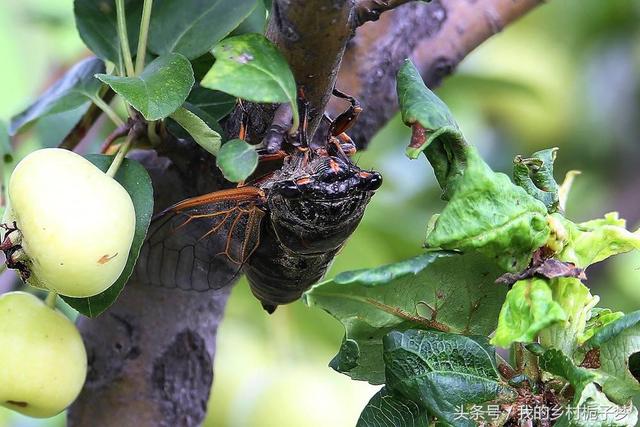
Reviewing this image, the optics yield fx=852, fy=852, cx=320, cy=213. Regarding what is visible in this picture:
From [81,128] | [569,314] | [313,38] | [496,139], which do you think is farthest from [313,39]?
[496,139]

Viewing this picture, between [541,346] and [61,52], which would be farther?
[61,52]

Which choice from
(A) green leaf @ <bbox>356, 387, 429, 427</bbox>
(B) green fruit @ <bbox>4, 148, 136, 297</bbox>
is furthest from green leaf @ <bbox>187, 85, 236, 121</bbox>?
(A) green leaf @ <bbox>356, 387, 429, 427</bbox>

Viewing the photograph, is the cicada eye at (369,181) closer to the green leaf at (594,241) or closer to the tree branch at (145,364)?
the green leaf at (594,241)

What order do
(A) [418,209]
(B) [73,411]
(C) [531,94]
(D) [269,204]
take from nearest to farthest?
(D) [269,204]
(B) [73,411]
(A) [418,209]
(C) [531,94]

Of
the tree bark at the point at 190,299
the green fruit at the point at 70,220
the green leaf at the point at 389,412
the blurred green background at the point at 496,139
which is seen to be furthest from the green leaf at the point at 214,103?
the blurred green background at the point at 496,139

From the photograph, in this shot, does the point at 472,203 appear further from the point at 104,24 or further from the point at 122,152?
the point at 104,24

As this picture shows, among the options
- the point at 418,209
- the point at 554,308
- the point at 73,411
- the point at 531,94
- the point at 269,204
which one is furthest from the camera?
the point at 531,94

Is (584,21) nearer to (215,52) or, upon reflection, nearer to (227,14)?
(227,14)

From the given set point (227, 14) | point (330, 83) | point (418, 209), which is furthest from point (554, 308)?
point (418, 209)
